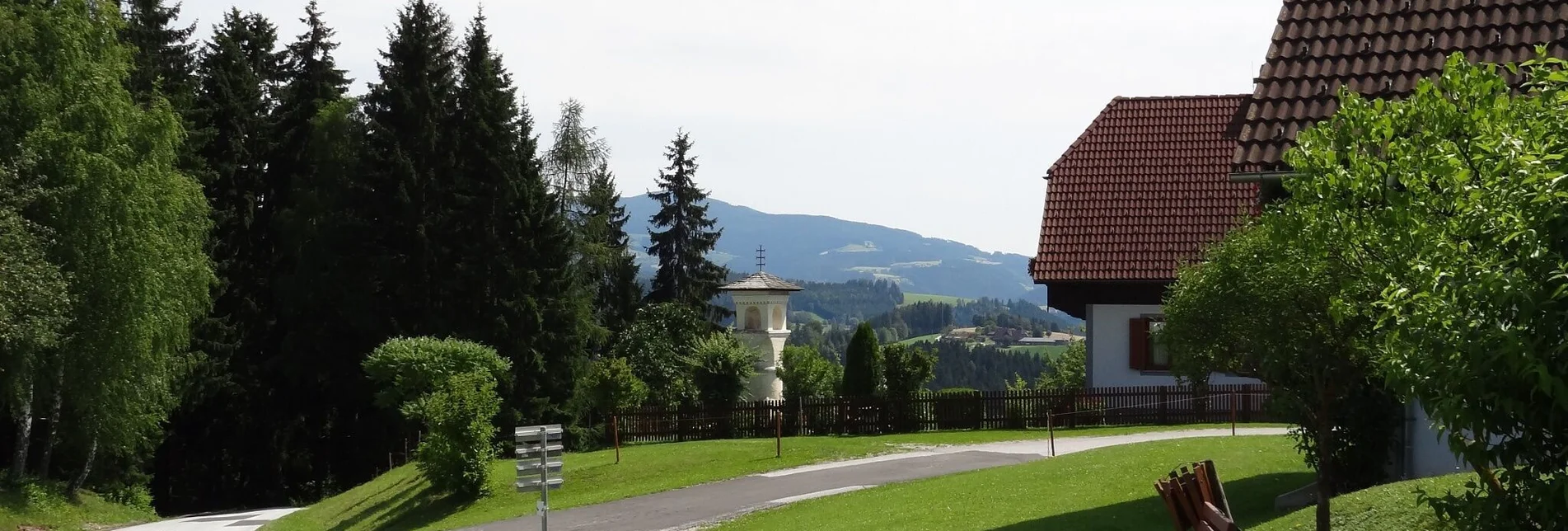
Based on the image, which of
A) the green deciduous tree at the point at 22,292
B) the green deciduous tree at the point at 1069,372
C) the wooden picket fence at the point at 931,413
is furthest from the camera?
the green deciduous tree at the point at 1069,372

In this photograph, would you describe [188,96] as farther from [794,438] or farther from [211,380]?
[794,438]

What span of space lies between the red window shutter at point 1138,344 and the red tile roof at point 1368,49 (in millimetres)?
20066

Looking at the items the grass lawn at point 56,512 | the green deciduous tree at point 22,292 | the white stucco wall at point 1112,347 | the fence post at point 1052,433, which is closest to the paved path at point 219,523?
the grass lawn at point 56,512

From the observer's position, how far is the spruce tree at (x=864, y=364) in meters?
41.4

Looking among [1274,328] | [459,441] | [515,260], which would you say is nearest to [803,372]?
[515,260]

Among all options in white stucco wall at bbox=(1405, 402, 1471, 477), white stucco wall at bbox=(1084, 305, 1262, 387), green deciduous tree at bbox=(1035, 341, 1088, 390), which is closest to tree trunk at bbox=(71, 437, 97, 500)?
white stucco wall at bbox=(1084, 305, 1262, 387)

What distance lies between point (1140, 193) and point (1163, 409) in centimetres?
635

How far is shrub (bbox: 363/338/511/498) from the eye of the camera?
94.0 feet

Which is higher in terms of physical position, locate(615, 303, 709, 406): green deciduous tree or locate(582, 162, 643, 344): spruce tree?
locate(582, 162, 643, 344): spruce tree

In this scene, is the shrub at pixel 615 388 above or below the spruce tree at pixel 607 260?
below

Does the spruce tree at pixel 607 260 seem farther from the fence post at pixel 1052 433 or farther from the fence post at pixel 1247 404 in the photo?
the fence post at pixel 1247 404

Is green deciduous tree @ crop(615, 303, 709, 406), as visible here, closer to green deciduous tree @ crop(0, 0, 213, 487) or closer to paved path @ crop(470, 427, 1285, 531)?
paved path @ crop(470, 427, 1285, 531)

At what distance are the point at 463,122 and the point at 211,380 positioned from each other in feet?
36.6

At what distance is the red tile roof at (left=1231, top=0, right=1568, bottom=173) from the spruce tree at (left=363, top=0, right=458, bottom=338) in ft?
105
